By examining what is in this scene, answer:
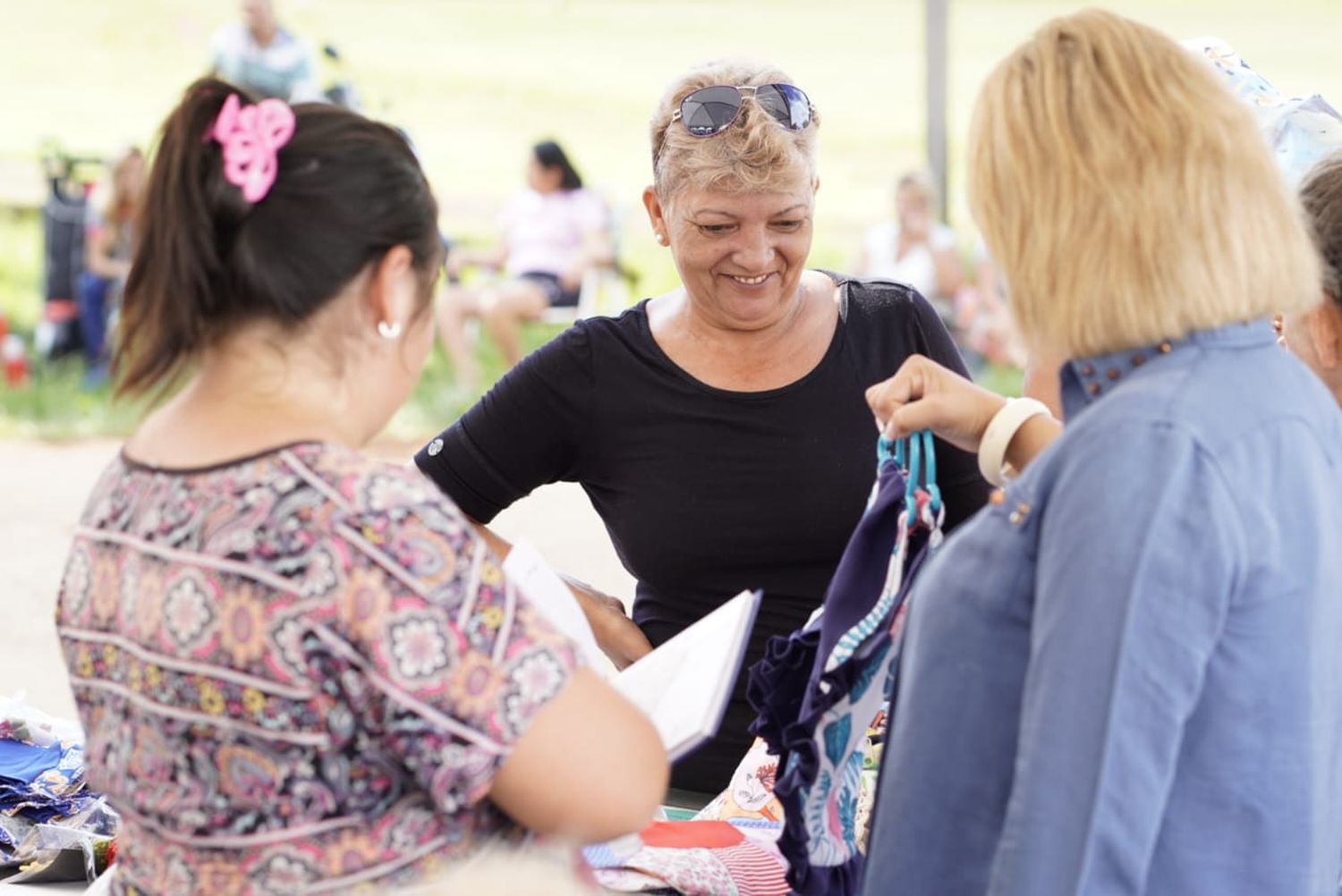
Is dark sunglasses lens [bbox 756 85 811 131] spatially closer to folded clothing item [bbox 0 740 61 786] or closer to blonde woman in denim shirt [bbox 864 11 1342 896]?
blonde woman in denim shirt [bbox 864 11 1342 896]

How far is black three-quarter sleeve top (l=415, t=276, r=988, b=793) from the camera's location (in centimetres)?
269

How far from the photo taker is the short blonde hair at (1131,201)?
64.2 inches

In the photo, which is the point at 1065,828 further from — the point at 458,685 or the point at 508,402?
the point at 508,402

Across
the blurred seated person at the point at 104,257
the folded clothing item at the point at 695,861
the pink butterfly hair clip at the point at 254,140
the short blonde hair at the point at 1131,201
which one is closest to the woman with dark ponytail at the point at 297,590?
the pink butterfly hair clip at the point at 254,140

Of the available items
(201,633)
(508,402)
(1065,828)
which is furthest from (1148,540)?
(508,402)

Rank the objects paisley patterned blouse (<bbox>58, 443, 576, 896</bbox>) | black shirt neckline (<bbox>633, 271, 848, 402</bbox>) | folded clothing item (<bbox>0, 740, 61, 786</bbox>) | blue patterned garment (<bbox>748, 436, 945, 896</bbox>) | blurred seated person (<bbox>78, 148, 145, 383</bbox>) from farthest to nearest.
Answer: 1. blurred seated person (<bbox>78, 148, 145, 383</bbox>)
2. folded clothing item (<bbox>0, 740, 61, 786</bbox>)
3. black shirt neckline (<bbox>633, 271, 848, 402</bbox>)
4. blue patterned garment (<bbox>748, 436, 945, 896</bbox>)
5. paisley patterned blouse (<bbox>58, 443, 576, 896</bbox>)

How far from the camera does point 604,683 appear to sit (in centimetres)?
164

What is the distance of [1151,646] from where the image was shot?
1.59 m

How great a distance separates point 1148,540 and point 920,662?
329 millimetres

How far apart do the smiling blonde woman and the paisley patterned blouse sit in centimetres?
111

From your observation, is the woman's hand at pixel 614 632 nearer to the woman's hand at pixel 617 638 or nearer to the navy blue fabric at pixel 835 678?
the woman's hand at pixel 617 638

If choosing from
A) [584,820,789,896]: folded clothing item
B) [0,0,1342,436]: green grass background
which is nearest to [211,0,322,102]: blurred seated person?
[0,0,1342,436]: green grass background

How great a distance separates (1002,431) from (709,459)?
77 cm

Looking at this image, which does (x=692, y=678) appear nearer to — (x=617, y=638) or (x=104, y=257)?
(x=617, y=638)
